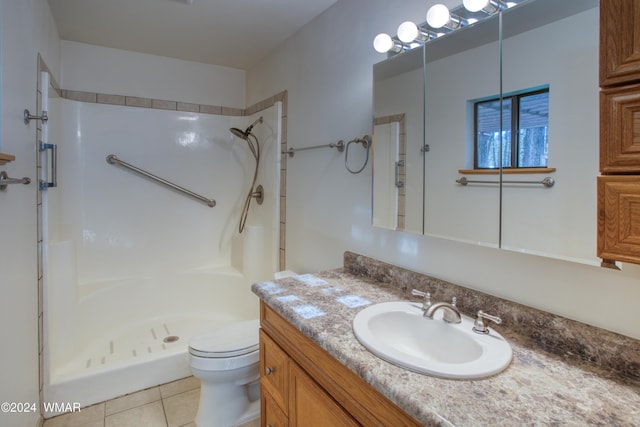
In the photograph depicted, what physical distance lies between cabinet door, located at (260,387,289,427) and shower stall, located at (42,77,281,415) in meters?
1.02

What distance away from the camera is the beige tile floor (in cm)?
189

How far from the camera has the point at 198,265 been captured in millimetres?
3184

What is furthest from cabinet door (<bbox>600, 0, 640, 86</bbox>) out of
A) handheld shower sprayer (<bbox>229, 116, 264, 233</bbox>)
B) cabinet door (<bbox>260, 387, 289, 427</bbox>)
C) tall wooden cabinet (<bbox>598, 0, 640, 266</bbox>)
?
handheld shower sprayer (<bbox>229, 116, 264, 233</bbox>)

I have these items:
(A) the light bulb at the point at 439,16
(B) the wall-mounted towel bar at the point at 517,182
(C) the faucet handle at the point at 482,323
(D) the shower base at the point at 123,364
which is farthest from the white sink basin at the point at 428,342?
(D) the shower base at the point at 123,364

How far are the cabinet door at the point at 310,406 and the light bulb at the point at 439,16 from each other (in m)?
1.30

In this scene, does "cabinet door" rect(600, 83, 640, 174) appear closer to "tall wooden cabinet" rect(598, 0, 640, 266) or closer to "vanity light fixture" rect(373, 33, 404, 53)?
"tall wooden cabinet" rect(598, 0, 640, 266)

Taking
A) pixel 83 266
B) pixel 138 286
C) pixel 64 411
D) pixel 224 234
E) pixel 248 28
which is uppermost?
pixel 248 28

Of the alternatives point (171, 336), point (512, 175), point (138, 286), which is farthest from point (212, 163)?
point (512, 175)

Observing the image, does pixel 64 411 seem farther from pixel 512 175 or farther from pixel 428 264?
pixel 512 175

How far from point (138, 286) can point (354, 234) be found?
1.99 m

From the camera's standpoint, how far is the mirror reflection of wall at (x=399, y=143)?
57.3 inches

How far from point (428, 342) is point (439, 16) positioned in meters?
1.13

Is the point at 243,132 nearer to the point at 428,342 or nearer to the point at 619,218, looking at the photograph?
the point at 428,342

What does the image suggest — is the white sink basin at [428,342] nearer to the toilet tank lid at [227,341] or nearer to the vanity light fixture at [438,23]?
the toilet tank lid at [227,341]
